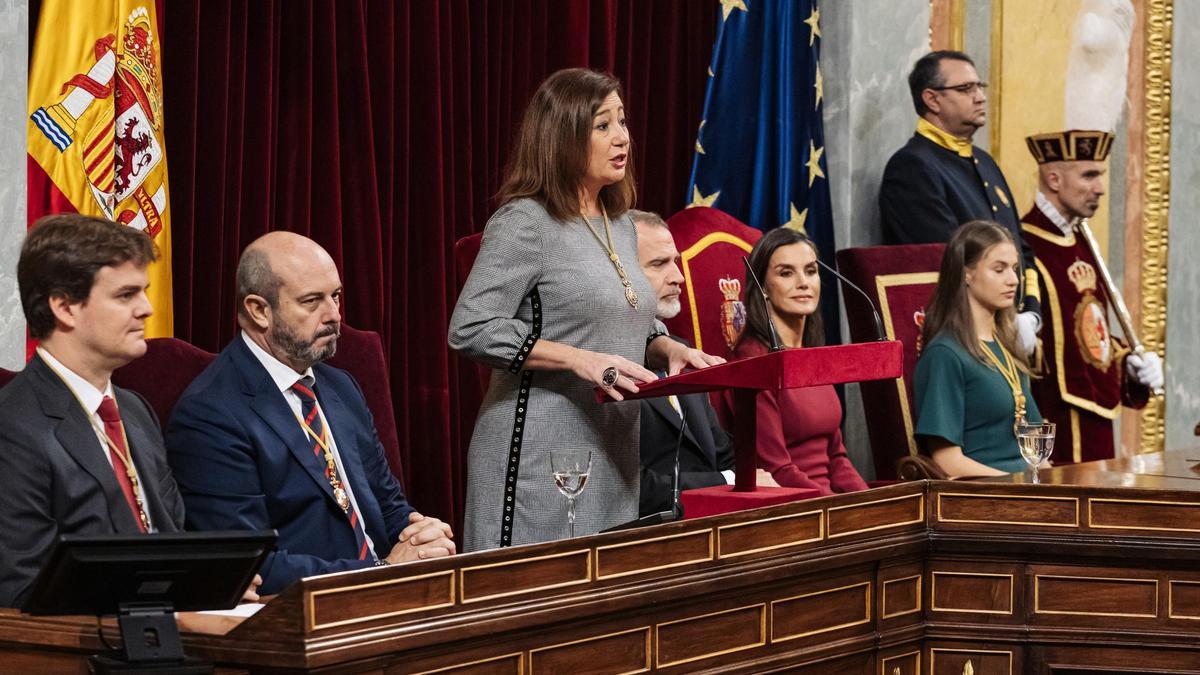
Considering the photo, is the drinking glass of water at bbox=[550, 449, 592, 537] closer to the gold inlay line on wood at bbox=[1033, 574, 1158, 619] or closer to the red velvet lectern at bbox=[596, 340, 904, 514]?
the red velvet lectern at bbox=[596, 340, 904, 514]

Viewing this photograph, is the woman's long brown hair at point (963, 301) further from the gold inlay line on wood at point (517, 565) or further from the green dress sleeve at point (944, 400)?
the gold inlay line on wood at point (517, 565)

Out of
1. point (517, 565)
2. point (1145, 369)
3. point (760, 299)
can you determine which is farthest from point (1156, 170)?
point (517, 565)

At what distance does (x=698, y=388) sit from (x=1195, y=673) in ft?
4.69

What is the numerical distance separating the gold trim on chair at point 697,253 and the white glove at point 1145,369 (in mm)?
1539

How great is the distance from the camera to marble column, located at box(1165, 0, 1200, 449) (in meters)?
7.42

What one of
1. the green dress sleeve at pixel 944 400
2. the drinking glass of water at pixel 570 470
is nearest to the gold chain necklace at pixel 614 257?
the drinking glass of water at pixel 570 470

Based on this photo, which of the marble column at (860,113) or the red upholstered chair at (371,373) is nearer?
the red upholstered chair at (371,373)

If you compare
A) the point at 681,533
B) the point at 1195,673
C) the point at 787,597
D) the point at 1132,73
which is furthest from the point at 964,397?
the point at 1132,73

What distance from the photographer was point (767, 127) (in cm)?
586

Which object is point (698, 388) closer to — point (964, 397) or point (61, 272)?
point (61, 272)

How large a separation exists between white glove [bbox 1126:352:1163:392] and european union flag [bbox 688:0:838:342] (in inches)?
40.9

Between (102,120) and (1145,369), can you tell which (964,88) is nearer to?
(1145,369)

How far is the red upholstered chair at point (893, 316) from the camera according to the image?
17.5 ft

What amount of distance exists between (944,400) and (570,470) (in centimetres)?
201
